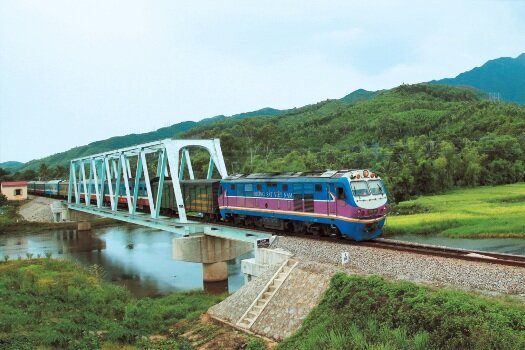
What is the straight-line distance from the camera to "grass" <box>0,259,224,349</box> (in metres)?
16.6

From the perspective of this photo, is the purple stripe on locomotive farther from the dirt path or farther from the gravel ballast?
the dirt path

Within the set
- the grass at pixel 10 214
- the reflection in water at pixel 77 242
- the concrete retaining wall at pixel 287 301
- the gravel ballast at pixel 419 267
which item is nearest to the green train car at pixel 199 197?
the gravel ballast at pixel 419 267

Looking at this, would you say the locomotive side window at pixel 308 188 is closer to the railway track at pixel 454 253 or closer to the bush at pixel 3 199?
the railway track at pixel 454 253

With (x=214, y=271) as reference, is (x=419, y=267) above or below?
above

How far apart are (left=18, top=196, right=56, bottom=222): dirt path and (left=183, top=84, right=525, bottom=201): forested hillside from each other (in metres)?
26.5

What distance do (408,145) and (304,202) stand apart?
163 feet

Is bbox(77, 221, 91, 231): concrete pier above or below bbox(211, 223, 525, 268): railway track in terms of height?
below

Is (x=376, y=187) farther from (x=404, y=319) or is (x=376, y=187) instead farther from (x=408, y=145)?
(x=408, y=145)

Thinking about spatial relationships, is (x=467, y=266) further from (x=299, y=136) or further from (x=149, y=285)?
(x=299, y=136)

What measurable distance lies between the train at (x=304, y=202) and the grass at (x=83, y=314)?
17.3 feet

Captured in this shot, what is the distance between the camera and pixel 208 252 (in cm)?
2938

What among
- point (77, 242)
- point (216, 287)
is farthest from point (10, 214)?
point (216, 287)

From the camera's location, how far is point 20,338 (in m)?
16.4

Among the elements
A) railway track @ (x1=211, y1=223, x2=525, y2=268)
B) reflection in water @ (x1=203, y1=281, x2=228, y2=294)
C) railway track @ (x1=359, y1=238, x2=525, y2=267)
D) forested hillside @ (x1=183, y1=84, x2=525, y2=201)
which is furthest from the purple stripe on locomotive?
forested hillside @ (x1=183, y1=84, x2=525, y2=201)
